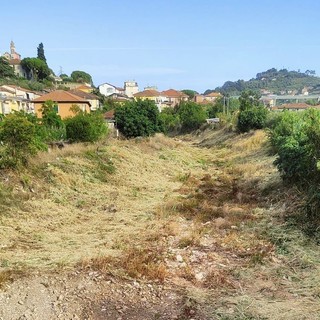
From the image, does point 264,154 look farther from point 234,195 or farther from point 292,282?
point 292,282

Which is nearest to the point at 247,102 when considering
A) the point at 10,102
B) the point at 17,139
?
the point at 17,139

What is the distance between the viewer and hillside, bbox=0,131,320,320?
5.03m

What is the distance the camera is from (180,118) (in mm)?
45000

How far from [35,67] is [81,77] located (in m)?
25.1

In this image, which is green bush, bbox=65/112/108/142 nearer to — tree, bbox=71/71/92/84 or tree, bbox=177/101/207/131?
tree, bbox=177/101/207/131

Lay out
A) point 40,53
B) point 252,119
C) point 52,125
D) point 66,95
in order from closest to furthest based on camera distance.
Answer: point 52,125
point 252,119
point 66,95
point 40,53

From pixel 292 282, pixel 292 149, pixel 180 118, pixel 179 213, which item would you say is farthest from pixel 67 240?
pixel 180 118

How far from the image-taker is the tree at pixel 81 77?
91.1m

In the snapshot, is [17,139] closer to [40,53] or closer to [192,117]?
[192,117]

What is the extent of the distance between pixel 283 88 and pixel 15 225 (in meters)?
175

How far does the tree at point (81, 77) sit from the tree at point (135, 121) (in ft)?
224

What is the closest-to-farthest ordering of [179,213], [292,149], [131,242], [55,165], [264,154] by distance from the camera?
[131,242]
[179,213]
[292,149]
[55,165]
[264,154]

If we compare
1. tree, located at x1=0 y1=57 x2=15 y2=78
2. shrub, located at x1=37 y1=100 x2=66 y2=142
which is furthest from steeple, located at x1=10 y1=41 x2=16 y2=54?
shrub, located at x1=37 y1=100 x2=66 y2=142

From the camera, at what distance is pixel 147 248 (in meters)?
7.10
